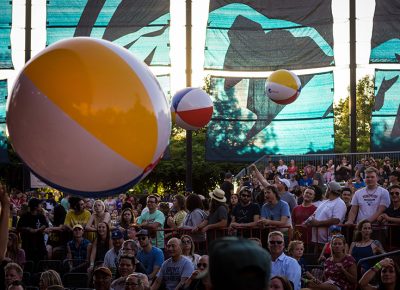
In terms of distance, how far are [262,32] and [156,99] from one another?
62.0 feet

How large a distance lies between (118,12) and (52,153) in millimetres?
19270

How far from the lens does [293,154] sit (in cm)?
2222

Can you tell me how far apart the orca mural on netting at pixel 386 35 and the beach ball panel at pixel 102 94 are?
59.0ft

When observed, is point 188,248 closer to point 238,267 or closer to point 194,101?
point 194,101

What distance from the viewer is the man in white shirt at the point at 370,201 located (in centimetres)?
1093

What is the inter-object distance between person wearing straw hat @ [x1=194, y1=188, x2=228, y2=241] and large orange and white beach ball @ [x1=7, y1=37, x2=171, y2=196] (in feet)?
23.8

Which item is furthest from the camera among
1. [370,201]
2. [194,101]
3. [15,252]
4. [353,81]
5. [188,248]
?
[353,81]

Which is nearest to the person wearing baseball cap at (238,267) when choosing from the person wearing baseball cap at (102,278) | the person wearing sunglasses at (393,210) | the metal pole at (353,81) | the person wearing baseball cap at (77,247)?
the person wearing baseball cap at (102,278)

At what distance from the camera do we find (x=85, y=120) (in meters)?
4.22

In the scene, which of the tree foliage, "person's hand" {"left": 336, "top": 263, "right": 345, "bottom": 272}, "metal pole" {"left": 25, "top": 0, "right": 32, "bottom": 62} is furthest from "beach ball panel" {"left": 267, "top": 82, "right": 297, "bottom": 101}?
the tree foliage

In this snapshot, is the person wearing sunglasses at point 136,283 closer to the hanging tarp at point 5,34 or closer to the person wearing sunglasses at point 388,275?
the person wearing sunglasses at point 388,275

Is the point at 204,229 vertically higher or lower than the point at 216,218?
lower

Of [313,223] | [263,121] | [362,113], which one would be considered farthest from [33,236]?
[362,113]

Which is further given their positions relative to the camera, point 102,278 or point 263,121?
point 263,121
